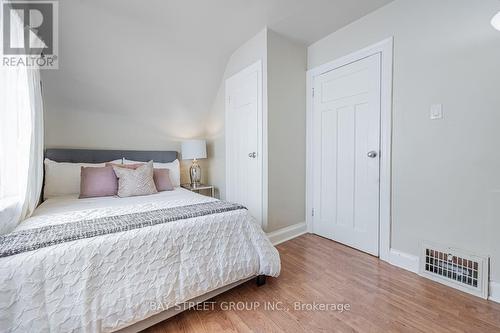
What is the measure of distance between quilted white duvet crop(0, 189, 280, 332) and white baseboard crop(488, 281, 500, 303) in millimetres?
1445

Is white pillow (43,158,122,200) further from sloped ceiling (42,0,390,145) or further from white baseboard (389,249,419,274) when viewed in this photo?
white baseboard (389,249,419,274)

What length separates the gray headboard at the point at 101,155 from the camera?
2.52 m

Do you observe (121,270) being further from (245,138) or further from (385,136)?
(385,136)

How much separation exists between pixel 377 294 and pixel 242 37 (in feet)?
9.15

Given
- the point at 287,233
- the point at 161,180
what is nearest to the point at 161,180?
the point at 161,180

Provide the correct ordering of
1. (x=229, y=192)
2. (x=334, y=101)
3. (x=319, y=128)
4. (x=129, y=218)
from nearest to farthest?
(x=129, y=218) < (x=334, y=101) < (x=319, y=128) < (x=229, y=192)

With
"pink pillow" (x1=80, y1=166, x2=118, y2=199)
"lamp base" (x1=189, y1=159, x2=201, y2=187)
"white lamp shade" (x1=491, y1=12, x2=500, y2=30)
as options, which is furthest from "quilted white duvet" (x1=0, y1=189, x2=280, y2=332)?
"white lamp shade" (x1=491, y1=12, x2=500, y2=30)

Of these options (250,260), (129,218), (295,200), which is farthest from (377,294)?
(129,218)

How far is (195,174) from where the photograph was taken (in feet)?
11.2

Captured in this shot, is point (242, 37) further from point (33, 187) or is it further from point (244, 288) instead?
point (244, 288)

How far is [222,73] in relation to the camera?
3090 mm

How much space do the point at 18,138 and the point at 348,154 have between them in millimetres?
2727

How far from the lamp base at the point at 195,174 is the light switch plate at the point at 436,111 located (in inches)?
114

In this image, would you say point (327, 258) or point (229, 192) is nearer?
point (327, 258)
